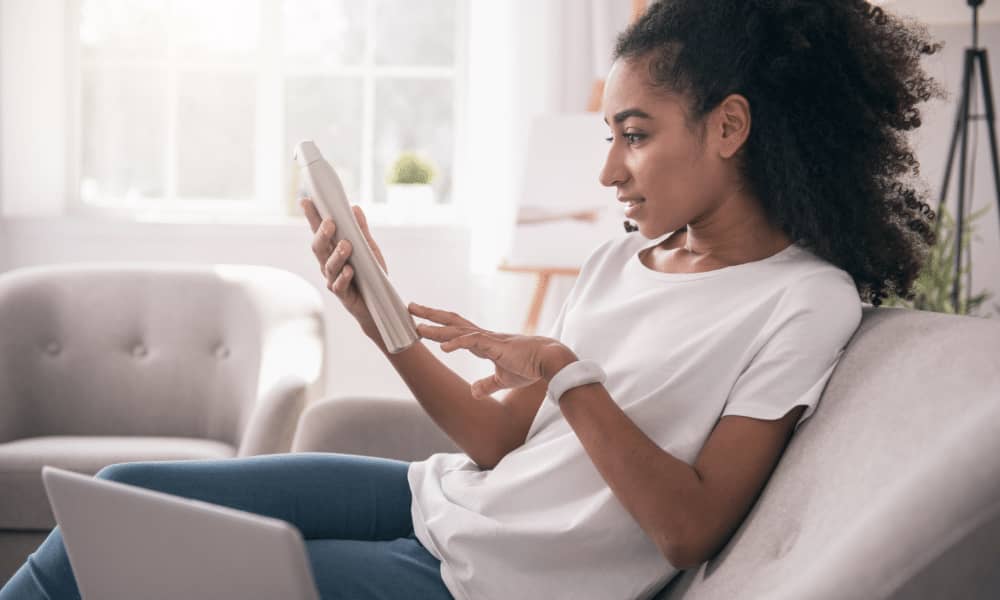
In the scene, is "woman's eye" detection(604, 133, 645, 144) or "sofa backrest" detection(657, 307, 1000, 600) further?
"woman's eye" detection(604, 133, 645, 144)

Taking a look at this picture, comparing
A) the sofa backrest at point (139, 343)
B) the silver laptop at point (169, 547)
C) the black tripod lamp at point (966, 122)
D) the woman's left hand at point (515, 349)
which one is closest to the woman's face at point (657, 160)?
the woman's left hand at point (515, 349)

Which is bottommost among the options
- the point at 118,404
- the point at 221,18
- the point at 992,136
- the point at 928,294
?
the point at 118,404

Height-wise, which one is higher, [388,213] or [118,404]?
[388,213]

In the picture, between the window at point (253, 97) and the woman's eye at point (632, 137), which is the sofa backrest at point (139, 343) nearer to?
the window at point (253, 97)

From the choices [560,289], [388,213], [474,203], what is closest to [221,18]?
[388,213]

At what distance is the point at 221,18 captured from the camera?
12.5ft

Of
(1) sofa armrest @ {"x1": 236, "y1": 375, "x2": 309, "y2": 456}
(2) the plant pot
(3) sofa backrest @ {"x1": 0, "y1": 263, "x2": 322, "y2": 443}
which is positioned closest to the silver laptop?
(1) sofa armrest @ {"x1": 236, "y1": 375, "x2": 309, "y2": 456}

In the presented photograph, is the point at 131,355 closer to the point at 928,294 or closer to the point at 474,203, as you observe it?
the point at 474,203

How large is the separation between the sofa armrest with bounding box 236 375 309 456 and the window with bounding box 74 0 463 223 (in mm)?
1768

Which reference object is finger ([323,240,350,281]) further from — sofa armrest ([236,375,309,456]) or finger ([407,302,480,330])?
sofa armrest ([236,375,309,456])

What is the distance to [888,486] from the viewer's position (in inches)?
33.3

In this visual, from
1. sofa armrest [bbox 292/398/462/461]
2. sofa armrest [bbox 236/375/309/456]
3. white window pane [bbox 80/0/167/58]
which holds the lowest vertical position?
sofa armrest [bbox 236/375/309/456]

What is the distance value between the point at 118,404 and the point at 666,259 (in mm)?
1697

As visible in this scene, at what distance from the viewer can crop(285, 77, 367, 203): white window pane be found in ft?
12.8
